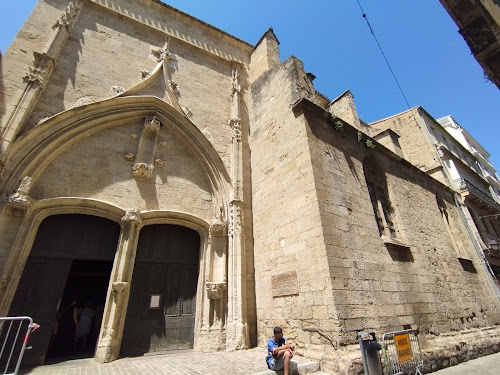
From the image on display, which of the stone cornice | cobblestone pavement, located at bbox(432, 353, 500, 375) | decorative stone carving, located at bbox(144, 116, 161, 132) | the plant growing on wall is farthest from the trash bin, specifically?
the stone cornice

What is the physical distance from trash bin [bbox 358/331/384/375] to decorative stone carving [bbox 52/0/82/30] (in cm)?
893

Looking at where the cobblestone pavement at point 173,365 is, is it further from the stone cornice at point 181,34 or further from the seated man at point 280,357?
the stone cornice at point 181,34

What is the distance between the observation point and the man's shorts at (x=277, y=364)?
3311 mm

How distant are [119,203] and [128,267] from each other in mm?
1340

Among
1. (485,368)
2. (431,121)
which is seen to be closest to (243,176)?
(485,368)

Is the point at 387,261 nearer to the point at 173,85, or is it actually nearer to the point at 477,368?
the point at 477,368

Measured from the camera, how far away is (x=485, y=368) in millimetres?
4547

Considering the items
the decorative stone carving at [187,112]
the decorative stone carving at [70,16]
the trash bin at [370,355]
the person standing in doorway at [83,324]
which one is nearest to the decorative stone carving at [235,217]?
the decorative stone carving at [187,112]

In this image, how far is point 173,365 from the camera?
3.84 m

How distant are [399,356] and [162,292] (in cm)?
437

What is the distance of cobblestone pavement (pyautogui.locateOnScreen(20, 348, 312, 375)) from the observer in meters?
3.53

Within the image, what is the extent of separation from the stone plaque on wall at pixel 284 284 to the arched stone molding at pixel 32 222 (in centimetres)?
341

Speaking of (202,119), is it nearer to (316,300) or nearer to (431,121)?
(316,300)

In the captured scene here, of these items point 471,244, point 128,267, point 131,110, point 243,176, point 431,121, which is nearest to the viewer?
point 128,267
